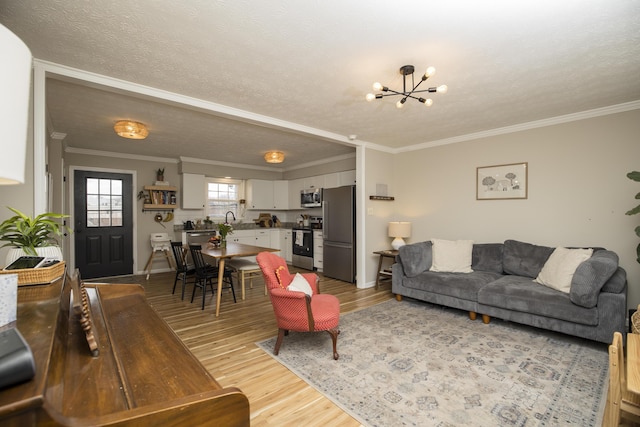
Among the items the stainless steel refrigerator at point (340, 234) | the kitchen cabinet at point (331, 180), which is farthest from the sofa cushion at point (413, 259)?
the kitchen cabinet at point (331, 180)

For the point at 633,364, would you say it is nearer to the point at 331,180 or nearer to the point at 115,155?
the point at 331,180

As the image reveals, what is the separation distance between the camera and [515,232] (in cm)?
416

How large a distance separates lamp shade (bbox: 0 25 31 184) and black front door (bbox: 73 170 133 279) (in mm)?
6122

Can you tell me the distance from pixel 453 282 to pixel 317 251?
10.3 ft

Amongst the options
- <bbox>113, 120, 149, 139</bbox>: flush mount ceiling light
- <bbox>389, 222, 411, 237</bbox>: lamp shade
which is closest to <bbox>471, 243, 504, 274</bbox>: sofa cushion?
<bbox>389, 222, 411, 237</bbox>: lamp shade

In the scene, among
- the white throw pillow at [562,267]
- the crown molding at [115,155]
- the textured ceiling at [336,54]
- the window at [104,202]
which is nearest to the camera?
the textured ceiling at [336,54]

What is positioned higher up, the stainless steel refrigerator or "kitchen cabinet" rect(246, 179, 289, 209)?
"kitchen cabinet" rect(246, 179, 289, 209)

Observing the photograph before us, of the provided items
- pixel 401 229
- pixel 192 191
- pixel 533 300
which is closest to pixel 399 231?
pixel 401 229

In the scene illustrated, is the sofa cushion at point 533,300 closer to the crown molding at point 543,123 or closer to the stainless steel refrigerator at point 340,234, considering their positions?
the crown molding at point 543,123

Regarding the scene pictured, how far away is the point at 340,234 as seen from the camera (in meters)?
5.36

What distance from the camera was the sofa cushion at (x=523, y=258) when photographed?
367 cm

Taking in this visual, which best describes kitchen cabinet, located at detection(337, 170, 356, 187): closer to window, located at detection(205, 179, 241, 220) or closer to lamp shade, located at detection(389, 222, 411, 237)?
lamp shade, located at detection(389, 222, 411, 237)

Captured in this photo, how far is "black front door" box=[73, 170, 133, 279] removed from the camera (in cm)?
548

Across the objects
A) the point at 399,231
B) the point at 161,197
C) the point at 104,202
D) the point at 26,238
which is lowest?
the point at 399,231
